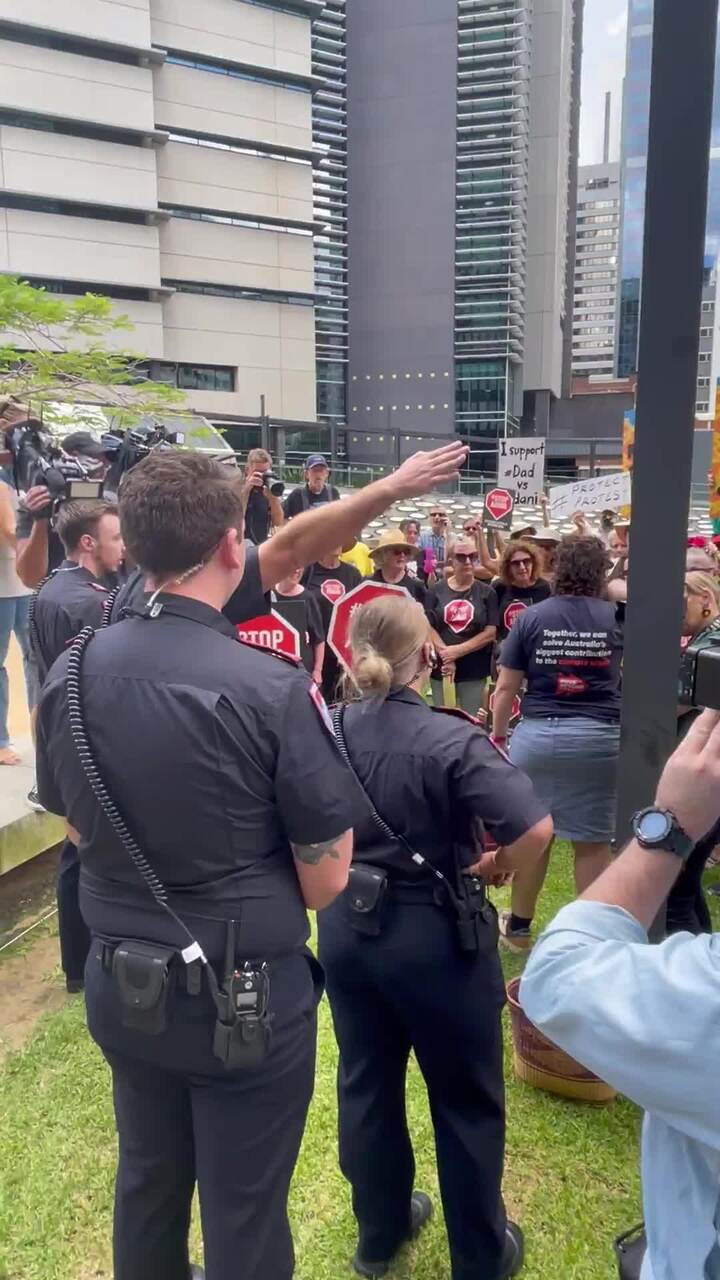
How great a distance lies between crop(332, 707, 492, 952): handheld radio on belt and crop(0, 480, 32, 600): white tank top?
4.18m

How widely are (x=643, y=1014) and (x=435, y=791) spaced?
4.36 ft

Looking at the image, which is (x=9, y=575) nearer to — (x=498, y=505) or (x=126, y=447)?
(x=126, y=447)

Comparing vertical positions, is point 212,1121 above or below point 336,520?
below

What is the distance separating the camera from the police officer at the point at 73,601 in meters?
3.68

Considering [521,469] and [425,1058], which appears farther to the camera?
[521,469]

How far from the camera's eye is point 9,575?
574cm

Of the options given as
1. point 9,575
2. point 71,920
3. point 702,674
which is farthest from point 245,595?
point 9,575

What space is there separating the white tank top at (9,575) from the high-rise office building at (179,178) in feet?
103

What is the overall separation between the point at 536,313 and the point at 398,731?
50175 millimetres

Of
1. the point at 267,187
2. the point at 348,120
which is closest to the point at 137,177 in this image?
the point at 267,187

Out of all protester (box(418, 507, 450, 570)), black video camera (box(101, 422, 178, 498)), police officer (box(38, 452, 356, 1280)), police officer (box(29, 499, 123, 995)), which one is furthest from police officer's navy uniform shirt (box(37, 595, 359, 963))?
protester (box(418, 507, 450, 570))

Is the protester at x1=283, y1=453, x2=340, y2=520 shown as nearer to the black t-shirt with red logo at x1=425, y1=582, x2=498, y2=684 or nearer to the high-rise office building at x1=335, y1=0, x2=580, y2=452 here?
the black t-shirt with red logo at x1=425, y1=582, x2=498, y2=684

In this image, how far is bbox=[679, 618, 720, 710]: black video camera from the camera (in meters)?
1.13

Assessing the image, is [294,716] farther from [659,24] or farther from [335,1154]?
[335,1154]
